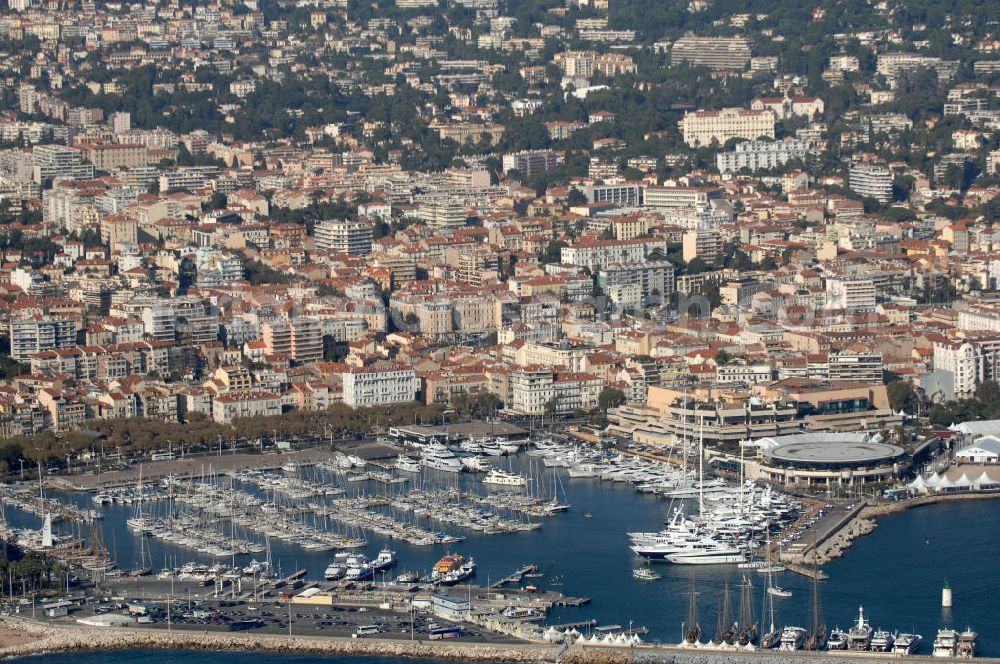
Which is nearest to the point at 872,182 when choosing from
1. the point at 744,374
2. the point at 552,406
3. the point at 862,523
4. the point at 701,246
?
the point at 701,246

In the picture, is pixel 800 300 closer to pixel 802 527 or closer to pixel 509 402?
pixel 509 402

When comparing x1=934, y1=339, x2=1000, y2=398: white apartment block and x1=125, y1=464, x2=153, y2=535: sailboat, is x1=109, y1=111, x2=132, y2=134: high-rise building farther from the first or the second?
x1=125, y1=464, x2=153, y2=535: sailboat

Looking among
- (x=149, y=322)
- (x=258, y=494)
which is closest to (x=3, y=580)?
(x=258, y=494)

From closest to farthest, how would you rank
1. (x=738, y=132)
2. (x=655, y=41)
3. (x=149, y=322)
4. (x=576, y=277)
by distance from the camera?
(x=149, y=322)
(x=576, y=277)
(x=738, y=132)
(x=655, y=41)

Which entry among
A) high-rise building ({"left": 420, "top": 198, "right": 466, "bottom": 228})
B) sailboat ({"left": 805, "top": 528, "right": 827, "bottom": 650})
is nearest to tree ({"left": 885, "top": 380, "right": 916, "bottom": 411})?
sailboat ({"left": 805, "top": 528, "right": 827, "bottom": 650})

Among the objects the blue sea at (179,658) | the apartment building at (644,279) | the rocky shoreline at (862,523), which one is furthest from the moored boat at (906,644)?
the apartment building at (644,279)

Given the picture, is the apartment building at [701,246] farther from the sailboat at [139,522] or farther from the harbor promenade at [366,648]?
the harbor promenade at [366,648]

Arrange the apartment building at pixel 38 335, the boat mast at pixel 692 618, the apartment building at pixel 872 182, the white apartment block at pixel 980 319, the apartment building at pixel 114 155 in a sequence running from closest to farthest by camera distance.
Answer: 1. the boat mast at pixel 692 618
2. the white apartment block at pixel 980 319
3. the apartment building at pixel 38 335
4. the apartment building at pixel 872 182
5. the apartment building at pixel 114 155
